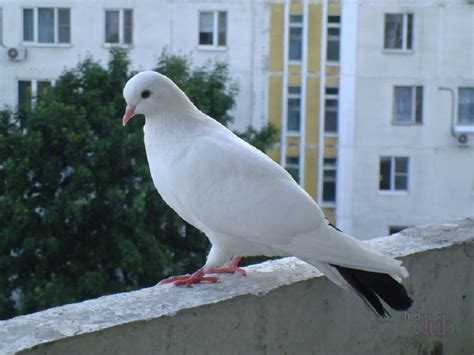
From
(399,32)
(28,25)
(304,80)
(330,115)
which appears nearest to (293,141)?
(330,115)

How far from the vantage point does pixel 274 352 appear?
7.36 feet

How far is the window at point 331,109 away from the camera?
13.5 m

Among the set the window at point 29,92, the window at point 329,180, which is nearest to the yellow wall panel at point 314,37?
the window at point 329,180

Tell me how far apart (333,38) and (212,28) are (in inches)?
73.1

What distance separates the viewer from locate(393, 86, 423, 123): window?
44.3 ft

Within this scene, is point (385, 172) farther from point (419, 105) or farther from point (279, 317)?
point (279, 317)

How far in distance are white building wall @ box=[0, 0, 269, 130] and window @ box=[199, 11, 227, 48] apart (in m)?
0.08

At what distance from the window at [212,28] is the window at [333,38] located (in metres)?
1.61

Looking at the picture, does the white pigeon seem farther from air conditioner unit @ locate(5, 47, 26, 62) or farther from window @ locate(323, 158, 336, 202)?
window @ locate(323, 158, 336, 202)

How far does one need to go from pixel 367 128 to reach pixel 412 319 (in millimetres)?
11233

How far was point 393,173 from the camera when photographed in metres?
13.9

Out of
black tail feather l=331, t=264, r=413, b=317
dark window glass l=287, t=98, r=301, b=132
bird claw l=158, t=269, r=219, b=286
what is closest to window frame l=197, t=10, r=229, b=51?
dark window glass l=287, t=98, r=301, b=132

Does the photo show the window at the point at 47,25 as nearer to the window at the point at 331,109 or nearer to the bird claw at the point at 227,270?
the window at the point at 331,109

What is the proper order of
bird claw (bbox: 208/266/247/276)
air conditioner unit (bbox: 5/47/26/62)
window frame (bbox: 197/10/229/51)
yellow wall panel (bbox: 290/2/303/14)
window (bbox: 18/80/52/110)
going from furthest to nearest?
yellow wall panel (bbox: 290/2/303/14), window frame (bbox: 197/10/229/51), air conditioner unit (bbox: 5/47/26/62), window (bbox: 18/80/52/110), bird claw (bbox: 208/266/247/276)
